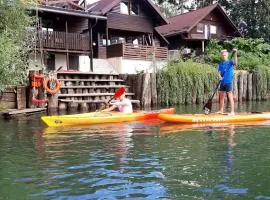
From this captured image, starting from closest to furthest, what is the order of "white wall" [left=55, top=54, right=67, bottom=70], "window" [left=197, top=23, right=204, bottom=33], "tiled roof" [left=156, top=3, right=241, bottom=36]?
1. "white wall" [left=55, top=54, right=67, bottom=70]
2. "tiled roof" [left=156, top=3, right=241, bottom=36]
3. "window" [left=197, top=23, right=204, bottom=33]

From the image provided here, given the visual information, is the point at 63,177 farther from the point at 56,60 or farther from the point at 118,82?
the point at 56,60

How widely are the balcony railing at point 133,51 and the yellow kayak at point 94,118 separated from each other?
573 inches

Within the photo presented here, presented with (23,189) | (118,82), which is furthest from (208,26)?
(23,189)

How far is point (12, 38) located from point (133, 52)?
14445 millimetres

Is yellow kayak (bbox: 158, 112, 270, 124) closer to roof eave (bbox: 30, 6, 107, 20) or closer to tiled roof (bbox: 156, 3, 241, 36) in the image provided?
roof eave (bbox: 30, 6, 107, 20)

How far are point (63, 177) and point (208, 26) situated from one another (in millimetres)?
37144

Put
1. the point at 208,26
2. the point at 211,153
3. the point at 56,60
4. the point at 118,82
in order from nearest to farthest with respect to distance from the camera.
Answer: the point at 211,153, the point at 118,82, the point at 56,60, the point at 208,26

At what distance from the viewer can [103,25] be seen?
1250 inches

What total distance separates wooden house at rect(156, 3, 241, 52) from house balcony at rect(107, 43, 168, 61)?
29.6 ft

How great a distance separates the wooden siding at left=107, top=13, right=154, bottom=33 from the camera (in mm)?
31961

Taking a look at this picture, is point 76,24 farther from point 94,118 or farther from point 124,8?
point 94,118

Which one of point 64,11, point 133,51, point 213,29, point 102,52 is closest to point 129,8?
point 102,52

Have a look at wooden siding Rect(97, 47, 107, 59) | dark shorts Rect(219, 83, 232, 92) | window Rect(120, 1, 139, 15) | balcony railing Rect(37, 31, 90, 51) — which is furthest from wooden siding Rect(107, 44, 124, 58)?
dark shorts Rect(219, 83, 232, 92)

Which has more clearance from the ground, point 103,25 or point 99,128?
point 103,25
